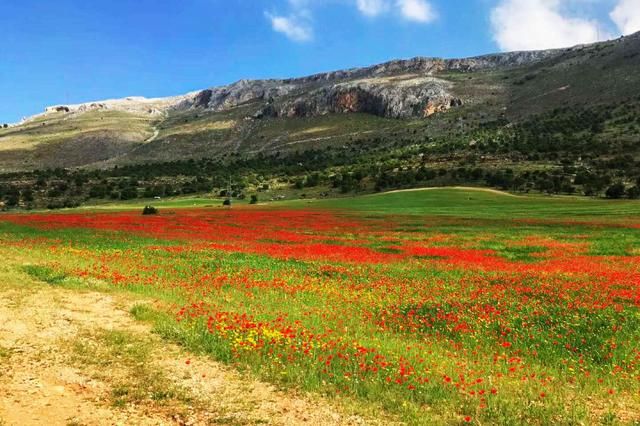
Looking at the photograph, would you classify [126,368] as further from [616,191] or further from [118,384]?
[616,191]

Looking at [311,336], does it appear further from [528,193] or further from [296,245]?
[528,193]

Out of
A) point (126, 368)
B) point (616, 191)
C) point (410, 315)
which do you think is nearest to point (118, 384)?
point (126, 368)

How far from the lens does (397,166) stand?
134 m

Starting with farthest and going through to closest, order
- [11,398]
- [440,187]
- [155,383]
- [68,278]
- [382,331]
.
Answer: [440,187], [68,278], [382,331], [155,383], [11,398]

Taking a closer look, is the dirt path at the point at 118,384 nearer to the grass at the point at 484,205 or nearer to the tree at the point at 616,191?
the grass at the point at 484,205

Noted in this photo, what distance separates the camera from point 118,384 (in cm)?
874

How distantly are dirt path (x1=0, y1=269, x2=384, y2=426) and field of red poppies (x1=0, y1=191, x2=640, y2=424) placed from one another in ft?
2.33

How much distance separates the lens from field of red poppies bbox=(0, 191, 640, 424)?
855 cm

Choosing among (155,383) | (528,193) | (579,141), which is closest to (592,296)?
(155,383)

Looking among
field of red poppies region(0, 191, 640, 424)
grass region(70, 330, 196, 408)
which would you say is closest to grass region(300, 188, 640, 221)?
field of red poppies region(0, 191, 640, 424)

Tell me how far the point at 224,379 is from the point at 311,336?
282 centimetres

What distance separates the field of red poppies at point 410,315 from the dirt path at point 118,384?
711mm

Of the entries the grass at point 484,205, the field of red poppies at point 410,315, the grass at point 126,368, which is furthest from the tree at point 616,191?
the grass at point 126,368

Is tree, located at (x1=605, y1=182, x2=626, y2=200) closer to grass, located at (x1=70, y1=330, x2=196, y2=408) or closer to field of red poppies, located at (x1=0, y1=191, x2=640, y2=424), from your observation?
field of red poppies, located at (x1=0, y1=191, x2=640, y2=424)
